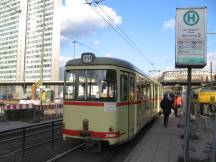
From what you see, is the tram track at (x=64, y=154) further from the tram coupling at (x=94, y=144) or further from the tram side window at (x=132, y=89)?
the tram side window at (x=132, y=89)

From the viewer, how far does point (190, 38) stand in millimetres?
8930

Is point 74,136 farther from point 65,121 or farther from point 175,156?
point 175,156

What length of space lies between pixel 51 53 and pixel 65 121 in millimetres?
45918

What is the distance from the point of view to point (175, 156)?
10977mm

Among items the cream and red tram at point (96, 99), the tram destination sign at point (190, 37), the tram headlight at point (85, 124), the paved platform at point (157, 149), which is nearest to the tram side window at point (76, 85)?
the cream and red tram at point (96, 99)

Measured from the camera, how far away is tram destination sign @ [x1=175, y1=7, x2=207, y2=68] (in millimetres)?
8852

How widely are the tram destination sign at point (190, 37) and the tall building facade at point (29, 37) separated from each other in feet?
76.3

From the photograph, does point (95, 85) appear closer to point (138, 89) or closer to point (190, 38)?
point (138, 89)

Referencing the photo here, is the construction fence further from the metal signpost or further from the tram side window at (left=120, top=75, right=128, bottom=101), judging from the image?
the metal signpost

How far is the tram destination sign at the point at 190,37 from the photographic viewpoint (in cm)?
885

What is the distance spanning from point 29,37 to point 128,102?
45744mm

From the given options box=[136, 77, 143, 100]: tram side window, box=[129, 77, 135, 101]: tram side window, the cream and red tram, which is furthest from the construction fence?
the cream and red tram

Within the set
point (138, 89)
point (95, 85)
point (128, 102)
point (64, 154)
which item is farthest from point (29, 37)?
point (64, 154)

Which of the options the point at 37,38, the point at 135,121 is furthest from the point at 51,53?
the point at 135,121
